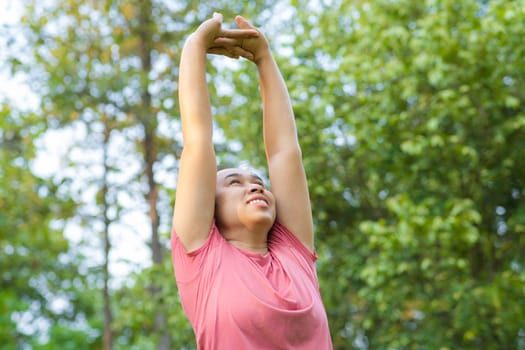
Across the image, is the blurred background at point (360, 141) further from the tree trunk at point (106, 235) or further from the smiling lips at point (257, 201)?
the smiling lips at point (257, 201)

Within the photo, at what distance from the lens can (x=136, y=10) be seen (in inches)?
347

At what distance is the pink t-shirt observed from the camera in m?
2.19

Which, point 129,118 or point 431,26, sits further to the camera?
point 129,118

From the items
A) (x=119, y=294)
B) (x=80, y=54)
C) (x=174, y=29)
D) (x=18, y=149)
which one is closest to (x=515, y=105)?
(x=174, y=29)

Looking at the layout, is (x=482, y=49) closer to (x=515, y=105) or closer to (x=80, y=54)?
(x=515, y=105)

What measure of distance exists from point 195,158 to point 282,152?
38 centimetres

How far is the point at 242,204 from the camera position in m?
2.42

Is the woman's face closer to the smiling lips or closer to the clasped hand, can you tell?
the smiling lips

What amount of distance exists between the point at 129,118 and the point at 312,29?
8.30 feet

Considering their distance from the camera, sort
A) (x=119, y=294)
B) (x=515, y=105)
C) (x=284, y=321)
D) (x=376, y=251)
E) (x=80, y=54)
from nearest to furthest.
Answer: (x=284, y=321)
(x=515, y=105)
(x=376, y=251)
(x=80, y=54)
(x=119, y=294)

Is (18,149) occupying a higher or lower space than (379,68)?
lower

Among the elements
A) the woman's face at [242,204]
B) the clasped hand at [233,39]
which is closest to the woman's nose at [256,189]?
the woman's face at [242,204]

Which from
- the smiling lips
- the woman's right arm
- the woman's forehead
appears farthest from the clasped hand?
the smiling lips

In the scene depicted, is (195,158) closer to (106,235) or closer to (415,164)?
(415,164)
